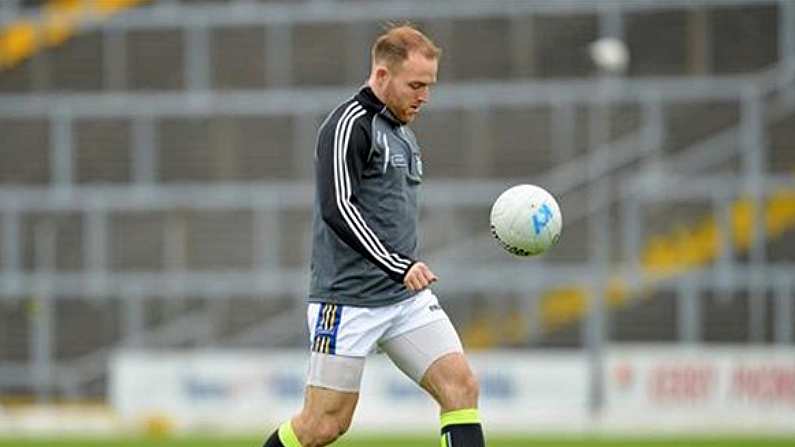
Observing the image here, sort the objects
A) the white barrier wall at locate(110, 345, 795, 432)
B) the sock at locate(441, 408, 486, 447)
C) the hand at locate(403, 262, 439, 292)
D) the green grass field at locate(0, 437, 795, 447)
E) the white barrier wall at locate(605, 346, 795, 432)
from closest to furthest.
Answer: the hand at locate(403, 262, 439, 292), the sock at locate(441, 408, 486, 447), the green grass field at locate(0, 437, 795, 447), the white barrier wall at locate(605, 346, 795, 432), the white barrier wall at locate(110, 345, 795, 432)

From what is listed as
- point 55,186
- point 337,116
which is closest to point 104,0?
point 55,186

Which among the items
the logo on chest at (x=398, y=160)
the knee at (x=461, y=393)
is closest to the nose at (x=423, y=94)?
the logo on chest at (x=398, y=160)

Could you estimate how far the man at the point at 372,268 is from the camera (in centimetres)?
905

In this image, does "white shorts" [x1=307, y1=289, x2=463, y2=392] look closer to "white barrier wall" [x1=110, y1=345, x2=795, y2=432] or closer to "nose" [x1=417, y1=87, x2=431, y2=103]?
"nose" [x1=417, y1=87, x2=431, y2=103]

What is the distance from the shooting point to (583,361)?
1040 inches

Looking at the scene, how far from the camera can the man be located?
9047mm

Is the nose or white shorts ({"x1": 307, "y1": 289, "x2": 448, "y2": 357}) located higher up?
the nose

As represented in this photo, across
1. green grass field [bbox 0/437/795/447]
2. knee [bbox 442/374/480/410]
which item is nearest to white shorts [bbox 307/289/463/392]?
knee [bbox 442/374/480/410]

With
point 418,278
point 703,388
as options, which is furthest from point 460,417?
point 703,388

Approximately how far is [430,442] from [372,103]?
35.4ft

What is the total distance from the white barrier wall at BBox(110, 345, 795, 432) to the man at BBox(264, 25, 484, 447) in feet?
48.6

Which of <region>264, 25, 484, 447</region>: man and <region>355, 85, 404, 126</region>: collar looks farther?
<region>355, 85, 404, 126</region>: collar

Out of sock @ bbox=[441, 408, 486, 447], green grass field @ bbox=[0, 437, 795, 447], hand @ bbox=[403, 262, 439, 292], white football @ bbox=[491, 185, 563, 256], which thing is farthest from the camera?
green grass field @ bbox=[0, 437, 795, 447]

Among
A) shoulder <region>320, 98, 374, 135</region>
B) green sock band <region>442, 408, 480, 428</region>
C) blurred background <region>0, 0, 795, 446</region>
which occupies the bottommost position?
green sock band <region>442, 408, 480, 428</region>
